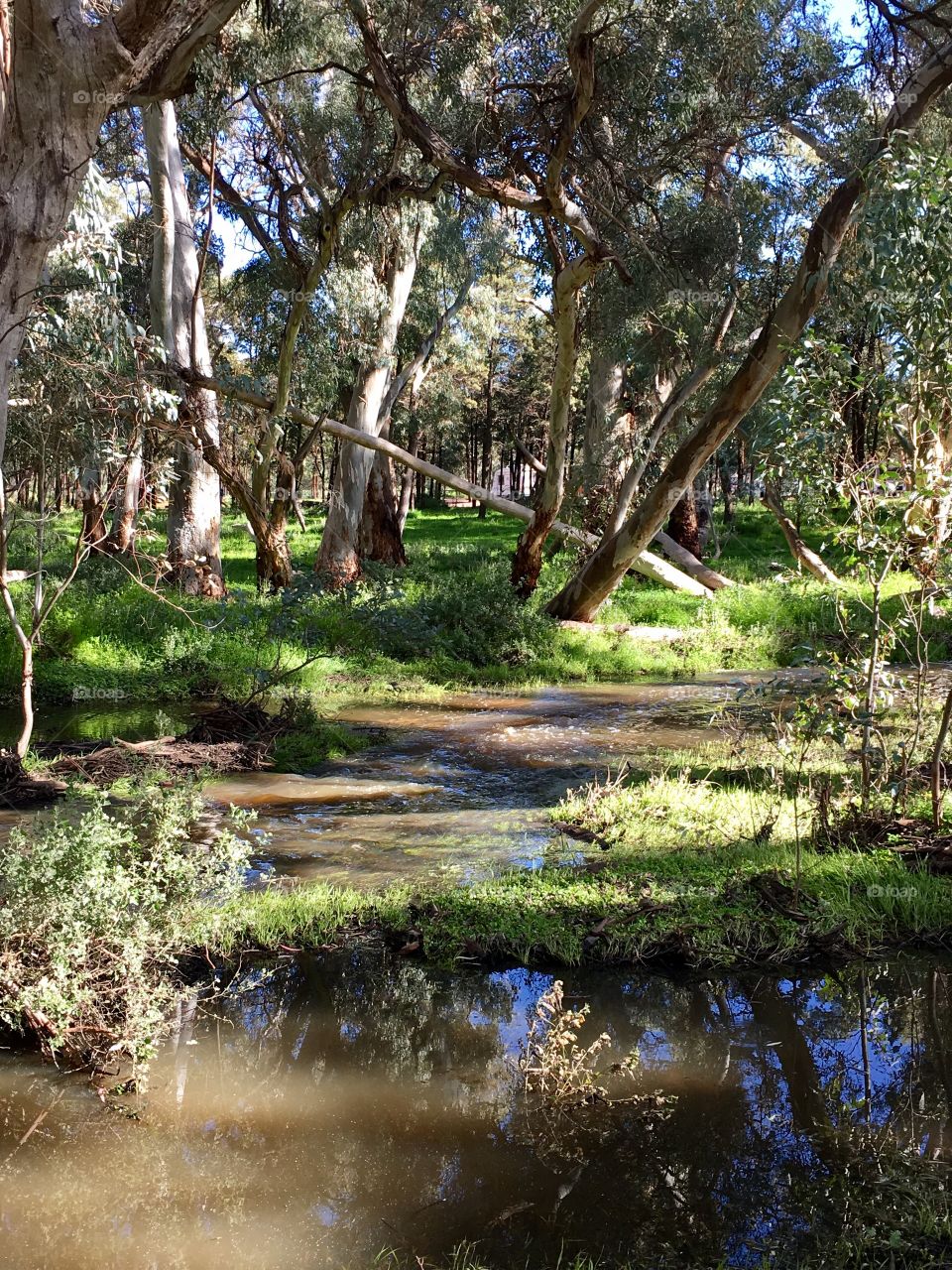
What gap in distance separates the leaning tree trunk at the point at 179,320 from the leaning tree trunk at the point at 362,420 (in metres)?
3.26

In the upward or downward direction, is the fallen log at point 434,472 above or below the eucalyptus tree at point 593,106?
below

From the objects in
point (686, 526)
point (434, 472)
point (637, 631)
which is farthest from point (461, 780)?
point (686, 526)

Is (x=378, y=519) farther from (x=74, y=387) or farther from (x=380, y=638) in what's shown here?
(x=74, y=387)

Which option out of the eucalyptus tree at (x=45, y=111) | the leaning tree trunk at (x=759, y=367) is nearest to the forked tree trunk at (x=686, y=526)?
the leaning tree trunk at (x=759, y=367)

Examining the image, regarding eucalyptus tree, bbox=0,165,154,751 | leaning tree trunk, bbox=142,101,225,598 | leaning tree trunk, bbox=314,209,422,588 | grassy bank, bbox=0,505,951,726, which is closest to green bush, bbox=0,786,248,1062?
eucalyptus tree, bbox=0,165,154,751

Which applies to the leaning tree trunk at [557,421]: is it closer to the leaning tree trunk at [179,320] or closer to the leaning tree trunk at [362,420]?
the leaning tree trunk at [179,320]

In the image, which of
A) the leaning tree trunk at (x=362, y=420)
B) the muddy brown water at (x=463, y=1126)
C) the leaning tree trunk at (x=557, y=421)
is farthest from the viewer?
the leaning tree trunk at (x=362, y=420)

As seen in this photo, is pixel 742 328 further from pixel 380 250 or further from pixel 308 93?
pixel 308 93

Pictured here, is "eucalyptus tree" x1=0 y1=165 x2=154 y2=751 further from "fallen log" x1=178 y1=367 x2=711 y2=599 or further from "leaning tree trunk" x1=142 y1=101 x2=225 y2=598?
"leaning tree trunk" x1=142 y1=101 x2=225 y2=598

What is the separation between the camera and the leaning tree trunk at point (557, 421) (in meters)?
11.5

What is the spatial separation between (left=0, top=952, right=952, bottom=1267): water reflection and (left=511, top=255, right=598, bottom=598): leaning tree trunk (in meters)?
8.41

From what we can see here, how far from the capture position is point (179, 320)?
15.6m

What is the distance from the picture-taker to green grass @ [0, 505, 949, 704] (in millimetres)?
11188

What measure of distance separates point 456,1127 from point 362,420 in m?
16.6
